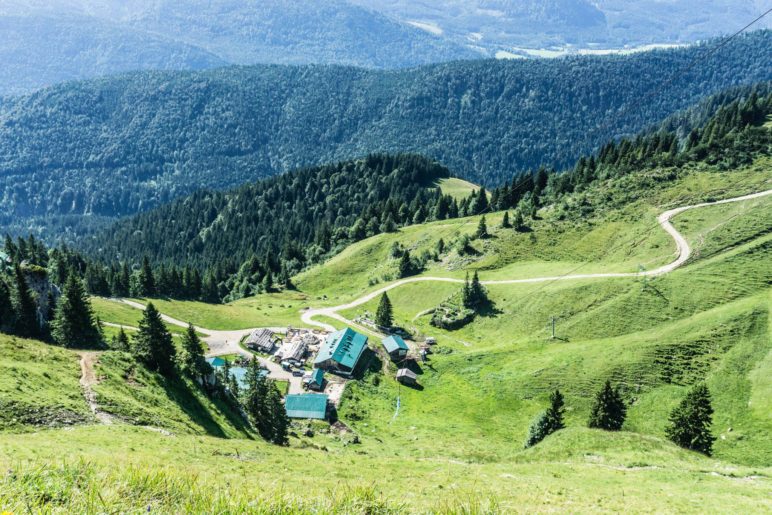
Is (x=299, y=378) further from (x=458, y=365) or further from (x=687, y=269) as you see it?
(x=687, y=269)

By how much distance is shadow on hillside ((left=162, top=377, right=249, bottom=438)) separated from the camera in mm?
46594

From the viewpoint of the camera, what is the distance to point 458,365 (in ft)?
273

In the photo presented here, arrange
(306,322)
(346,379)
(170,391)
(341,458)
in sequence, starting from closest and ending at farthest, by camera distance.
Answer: (341,458)
(170,391)
(346,379)
(306,322)

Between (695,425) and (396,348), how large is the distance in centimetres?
4920

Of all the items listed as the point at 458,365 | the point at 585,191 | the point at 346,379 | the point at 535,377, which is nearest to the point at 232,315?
the point at 346,379

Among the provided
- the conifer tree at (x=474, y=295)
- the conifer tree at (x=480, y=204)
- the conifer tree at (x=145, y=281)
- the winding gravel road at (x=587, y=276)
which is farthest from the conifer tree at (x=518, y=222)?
the conifer tree at (x=145, y=281)

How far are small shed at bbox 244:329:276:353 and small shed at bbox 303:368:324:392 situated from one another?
16369 mm

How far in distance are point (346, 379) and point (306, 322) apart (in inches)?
1223

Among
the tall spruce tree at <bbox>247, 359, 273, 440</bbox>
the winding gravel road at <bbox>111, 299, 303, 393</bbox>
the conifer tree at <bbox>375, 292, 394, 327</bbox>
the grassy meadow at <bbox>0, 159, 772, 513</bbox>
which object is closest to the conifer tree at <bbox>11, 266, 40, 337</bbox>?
the grassy meadow at <bbox>0, 159, 772, 513</bbox>

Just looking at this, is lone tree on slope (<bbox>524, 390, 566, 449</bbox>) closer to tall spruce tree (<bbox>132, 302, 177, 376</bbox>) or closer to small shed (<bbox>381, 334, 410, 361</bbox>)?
small shed (<bbox>381, 334, 410, 361</bbox>)

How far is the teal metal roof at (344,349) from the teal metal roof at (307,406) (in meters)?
10.9

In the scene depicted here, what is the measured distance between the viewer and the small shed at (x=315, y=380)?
252 feet

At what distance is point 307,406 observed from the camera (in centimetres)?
6925

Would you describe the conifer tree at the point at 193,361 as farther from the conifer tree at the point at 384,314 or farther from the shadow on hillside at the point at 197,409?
the conifer tree at the point at 384,314
